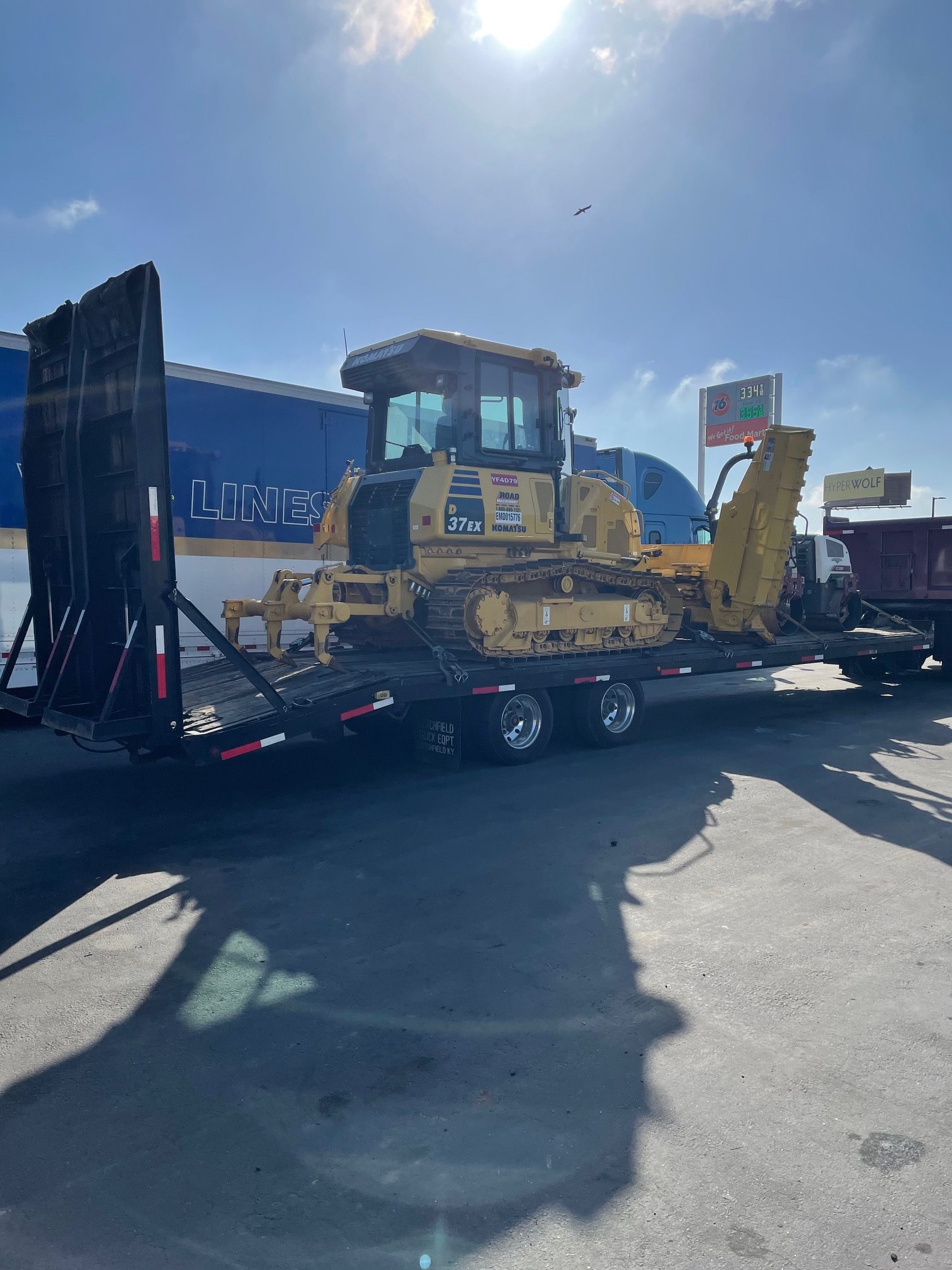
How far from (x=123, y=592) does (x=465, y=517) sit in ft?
11.6

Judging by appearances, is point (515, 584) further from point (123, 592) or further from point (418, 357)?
point (123, 592)

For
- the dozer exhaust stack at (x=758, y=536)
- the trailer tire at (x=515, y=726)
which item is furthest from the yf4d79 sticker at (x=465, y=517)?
the dozer exhaust stack at (x=758, y=536)

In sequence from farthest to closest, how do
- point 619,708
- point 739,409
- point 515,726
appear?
point 739,409, point 619,708, point 515,726

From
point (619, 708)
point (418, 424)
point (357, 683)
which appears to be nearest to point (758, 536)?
point (619, 708)

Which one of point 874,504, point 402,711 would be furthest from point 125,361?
point 874,504

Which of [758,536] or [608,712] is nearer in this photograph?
[608,712]

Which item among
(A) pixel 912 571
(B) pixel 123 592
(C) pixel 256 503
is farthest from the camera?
(A) pixel 912 571

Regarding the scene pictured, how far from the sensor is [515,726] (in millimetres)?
8938

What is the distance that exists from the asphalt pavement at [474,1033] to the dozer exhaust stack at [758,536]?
14.2ft

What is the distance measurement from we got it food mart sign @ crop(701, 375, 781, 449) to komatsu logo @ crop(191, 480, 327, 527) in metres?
16.6

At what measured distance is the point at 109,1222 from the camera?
9.20 feet

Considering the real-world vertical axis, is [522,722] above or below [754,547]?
below

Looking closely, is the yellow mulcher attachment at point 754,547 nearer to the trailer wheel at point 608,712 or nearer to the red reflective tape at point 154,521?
the trailer wheel at point 608,712

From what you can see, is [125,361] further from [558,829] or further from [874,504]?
[874,504]
